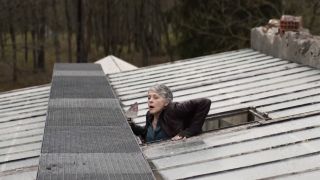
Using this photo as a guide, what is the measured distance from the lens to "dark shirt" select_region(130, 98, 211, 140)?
5.71 m

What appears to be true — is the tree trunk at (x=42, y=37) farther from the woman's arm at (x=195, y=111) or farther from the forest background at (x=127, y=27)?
the woman's arm at (x=195, y=111)

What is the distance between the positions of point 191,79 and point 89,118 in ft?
12.5

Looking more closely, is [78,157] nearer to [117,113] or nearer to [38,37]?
[117,113]

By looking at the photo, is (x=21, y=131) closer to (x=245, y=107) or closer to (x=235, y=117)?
(x=235, y=117)

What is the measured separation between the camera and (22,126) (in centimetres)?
758

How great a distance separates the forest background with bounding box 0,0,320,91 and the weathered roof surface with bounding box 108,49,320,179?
1203 cm

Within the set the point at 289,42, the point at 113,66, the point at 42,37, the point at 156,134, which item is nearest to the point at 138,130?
the point at 156,134

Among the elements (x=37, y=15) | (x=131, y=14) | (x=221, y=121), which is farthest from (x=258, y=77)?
(x=131, y=14)

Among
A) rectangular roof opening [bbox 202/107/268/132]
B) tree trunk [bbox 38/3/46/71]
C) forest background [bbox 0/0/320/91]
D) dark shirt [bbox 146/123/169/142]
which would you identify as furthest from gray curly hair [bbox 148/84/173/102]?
tree trunk [bbox 38/3/46/71]

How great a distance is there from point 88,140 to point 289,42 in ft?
19.3

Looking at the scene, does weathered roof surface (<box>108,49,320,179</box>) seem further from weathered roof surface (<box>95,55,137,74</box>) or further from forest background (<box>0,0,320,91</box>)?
forest background (<box>0,0,320,91</box>)

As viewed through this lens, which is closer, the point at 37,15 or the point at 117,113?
the point at 117,113

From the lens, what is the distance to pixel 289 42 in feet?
33.0

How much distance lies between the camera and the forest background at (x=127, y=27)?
26.0m
